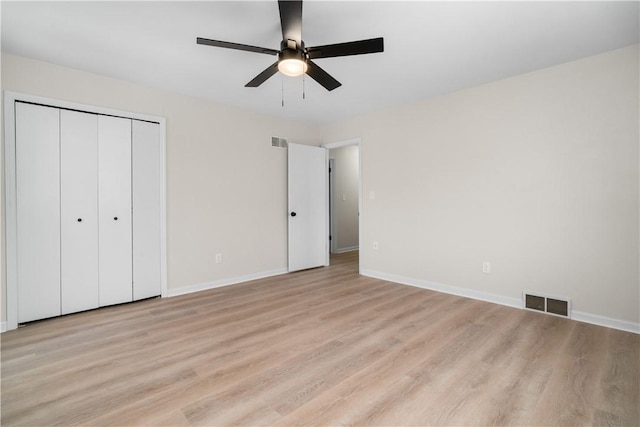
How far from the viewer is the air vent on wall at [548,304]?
9.56 feet

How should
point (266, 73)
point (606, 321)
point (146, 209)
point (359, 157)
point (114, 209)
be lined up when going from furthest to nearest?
point (359, 157) → point (146, 209) → point (114, 209) → point (606, 321) → point (266, 73)

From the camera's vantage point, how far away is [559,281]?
2965 mm

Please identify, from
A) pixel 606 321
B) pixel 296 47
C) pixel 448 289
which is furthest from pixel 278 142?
pixel 606 321

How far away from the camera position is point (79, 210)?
10.2 feet

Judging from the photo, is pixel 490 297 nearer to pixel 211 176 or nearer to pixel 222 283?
pixel 222 283

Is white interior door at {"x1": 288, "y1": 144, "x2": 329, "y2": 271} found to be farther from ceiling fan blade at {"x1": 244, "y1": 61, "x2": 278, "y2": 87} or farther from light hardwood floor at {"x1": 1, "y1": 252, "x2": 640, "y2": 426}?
ceiling fan blade at {"x1": 244, "y1": 61, "x2": 278, "y2": 87}

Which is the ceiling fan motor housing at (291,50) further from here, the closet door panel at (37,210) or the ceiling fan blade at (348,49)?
the closet door panel at (37,210)

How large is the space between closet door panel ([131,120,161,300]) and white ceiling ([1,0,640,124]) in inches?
24.5

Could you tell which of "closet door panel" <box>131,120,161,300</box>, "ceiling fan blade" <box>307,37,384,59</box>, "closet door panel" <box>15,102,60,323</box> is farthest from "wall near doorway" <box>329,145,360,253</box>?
"closet door panel" <box>15,102,60,323</box>

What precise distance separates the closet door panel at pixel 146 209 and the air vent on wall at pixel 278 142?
162 centimetres

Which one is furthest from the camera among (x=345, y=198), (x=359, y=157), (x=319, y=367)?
(x=345, y=198)

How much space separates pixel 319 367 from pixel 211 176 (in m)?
2.87

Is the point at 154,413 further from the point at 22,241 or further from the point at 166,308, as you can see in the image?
the point at 22,241

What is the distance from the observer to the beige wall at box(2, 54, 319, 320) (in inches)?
127
